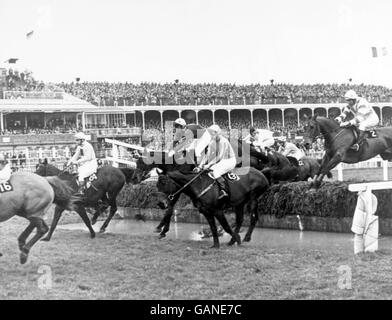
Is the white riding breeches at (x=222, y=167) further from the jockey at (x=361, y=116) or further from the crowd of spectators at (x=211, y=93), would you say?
the crowd of spectators at (x=211, y=93)

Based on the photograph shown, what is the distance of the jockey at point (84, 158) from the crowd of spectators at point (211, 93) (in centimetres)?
1964

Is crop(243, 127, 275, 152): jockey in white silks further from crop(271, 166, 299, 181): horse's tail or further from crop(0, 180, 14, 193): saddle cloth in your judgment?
crop(0, 180, 14, 193): saddle cloth

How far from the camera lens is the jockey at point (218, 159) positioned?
923cm

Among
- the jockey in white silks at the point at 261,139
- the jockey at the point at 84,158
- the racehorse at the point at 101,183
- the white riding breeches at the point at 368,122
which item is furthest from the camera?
the jockey in white silks at the point at 261,139

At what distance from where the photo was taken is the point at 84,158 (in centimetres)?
1078

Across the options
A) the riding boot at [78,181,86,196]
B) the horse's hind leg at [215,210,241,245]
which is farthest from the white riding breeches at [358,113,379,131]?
the riding boot at [78,181,86,196]

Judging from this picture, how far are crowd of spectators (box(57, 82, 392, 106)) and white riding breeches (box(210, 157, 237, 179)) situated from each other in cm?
2179

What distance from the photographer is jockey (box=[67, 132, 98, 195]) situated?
10.8m

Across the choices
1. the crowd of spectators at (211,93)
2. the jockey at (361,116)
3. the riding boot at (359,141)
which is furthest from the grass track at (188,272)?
the crowd of spectators at (211,93)

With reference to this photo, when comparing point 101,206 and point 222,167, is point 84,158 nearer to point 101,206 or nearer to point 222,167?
point 101,206
